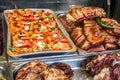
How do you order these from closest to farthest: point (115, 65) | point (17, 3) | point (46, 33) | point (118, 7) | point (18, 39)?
point (115, 65) → point (18, 39) → point (46, 33) → point (17, 3) → point (118, 7)

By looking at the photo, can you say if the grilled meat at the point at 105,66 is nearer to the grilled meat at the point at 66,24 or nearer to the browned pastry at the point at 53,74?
the browned pastry at the point at 53,74

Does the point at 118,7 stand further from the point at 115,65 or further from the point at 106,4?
the point at 115,65

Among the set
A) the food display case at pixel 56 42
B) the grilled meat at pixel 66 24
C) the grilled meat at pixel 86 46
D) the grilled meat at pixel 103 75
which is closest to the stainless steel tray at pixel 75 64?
the food display case at pixel 56 42

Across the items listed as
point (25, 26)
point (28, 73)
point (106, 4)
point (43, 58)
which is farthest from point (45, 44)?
point (106, 4)

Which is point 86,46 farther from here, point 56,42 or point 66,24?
point 66,24

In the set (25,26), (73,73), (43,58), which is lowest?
(73,73)

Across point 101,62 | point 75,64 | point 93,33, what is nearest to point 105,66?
point 101,62

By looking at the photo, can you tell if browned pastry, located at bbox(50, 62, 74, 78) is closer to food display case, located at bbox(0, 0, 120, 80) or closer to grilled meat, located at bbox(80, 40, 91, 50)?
food display case, located at bbox(0, 0, 120, 80)

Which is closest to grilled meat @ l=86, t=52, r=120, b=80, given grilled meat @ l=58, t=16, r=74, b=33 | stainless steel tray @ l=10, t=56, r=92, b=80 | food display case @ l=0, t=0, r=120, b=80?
food display case @ l=0, t=0, r=120, b=80
